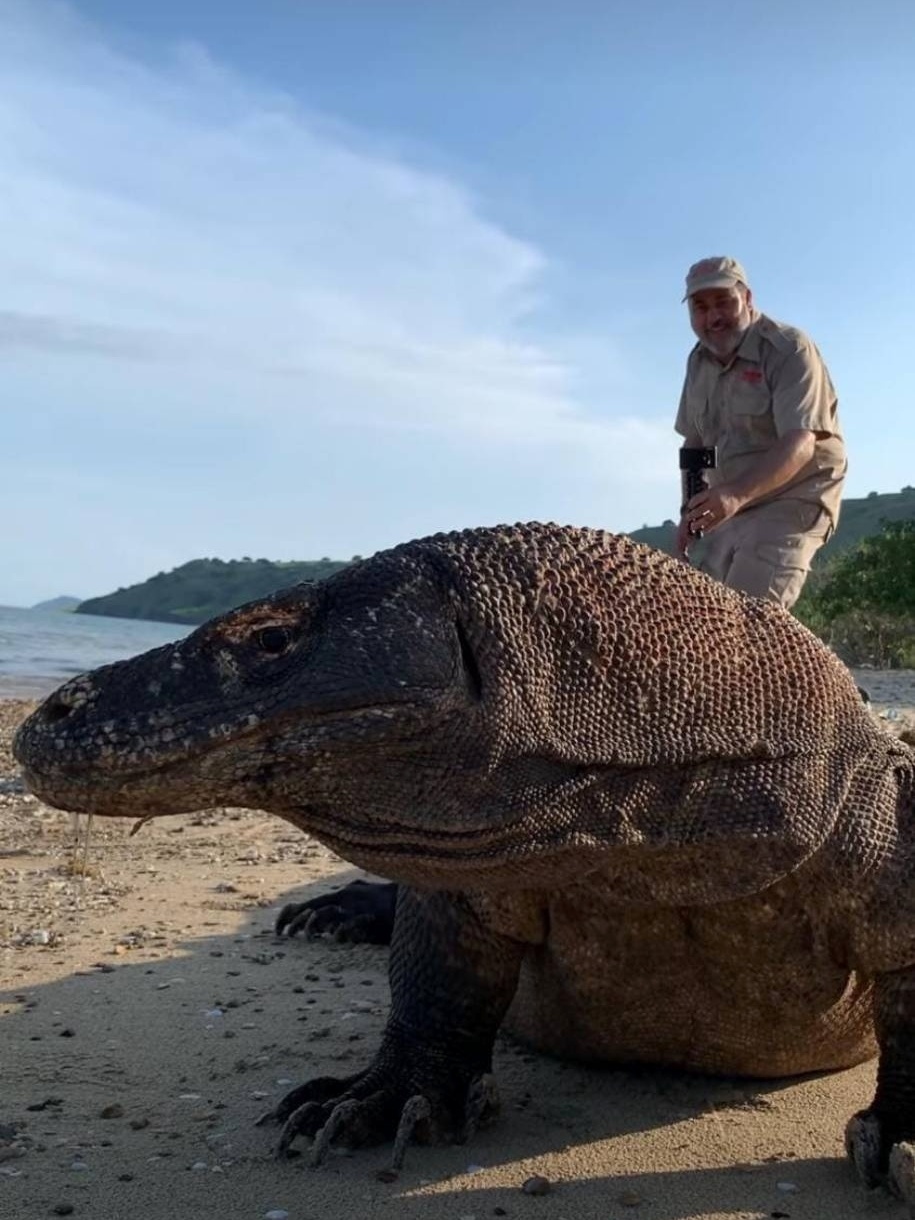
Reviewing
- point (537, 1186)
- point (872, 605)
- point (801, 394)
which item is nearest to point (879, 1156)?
point (537, 1186)

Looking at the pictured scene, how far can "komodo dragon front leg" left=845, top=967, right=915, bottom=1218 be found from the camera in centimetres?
304

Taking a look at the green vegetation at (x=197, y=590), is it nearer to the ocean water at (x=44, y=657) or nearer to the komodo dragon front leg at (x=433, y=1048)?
the ocean water at (x=44, y=657)

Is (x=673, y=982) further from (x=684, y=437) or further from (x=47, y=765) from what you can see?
(x=684, y=437)

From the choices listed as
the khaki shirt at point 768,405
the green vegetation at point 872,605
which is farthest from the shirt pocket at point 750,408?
the green vegetation at point 872,605

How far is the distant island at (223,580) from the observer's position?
79812 millimetres

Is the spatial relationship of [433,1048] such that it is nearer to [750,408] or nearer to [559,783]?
[559,783]

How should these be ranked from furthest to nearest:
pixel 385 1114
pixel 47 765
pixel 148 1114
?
pixel 148 1114 < pixel 385 1114 < pixel 47 765

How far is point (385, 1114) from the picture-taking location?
340cm

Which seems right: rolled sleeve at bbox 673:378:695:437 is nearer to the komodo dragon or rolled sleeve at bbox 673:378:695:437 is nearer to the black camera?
the black camera

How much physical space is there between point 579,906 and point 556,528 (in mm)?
907

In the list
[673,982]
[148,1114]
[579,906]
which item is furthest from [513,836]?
[148,1114]

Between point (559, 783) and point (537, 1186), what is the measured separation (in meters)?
1.02

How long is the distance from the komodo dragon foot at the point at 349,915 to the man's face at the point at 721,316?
2.73 meters

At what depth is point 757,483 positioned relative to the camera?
206 inches
